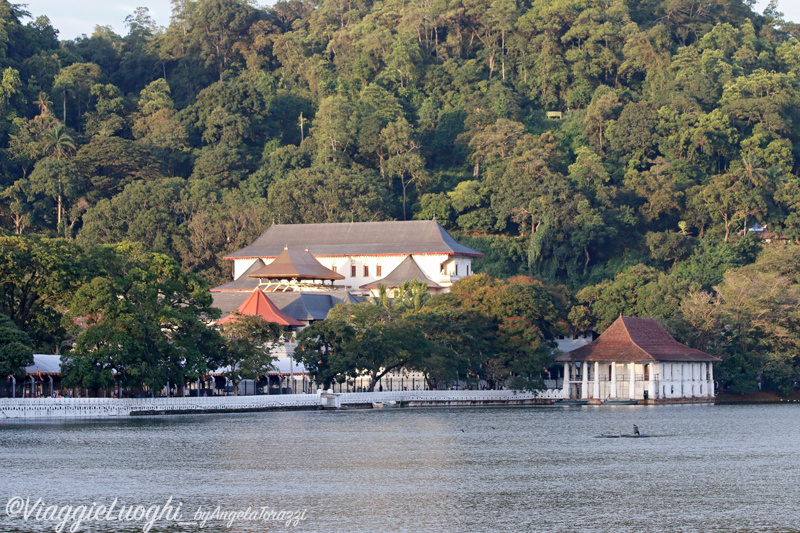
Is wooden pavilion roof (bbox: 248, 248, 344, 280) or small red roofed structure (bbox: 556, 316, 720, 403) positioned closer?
small red roofed structure (bbox: 556, 316, 720, 403)

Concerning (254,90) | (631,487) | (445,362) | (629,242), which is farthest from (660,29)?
(631,487)

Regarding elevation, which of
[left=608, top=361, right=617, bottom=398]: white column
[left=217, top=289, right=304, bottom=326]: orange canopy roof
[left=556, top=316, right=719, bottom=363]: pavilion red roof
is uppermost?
[left=217, top=289, right=304, bottom=326]: orange canopy roof

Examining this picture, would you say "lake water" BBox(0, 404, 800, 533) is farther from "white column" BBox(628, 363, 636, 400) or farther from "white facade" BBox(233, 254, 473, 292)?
"white facade" BBox(233, 254, 473, 292)

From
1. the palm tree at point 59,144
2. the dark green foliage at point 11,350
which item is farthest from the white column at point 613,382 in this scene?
the palm tree at point 59,144

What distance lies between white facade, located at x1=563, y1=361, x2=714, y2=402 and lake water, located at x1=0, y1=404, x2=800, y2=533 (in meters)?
19.3

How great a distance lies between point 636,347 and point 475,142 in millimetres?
41354

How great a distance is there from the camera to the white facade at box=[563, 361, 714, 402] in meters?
65.8

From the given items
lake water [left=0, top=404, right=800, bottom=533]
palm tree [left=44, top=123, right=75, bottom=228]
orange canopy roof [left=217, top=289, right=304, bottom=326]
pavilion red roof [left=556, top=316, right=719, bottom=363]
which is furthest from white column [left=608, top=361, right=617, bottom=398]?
palm tree [left=44, top=123, right=75, bottom=228]

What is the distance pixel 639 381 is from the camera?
66062 mm

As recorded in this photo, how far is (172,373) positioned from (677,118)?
209 feet

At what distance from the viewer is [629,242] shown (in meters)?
91.9

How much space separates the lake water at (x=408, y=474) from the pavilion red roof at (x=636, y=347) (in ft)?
57.3

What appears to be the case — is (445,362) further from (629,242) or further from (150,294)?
(629,242)

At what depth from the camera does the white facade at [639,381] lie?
216 feet
